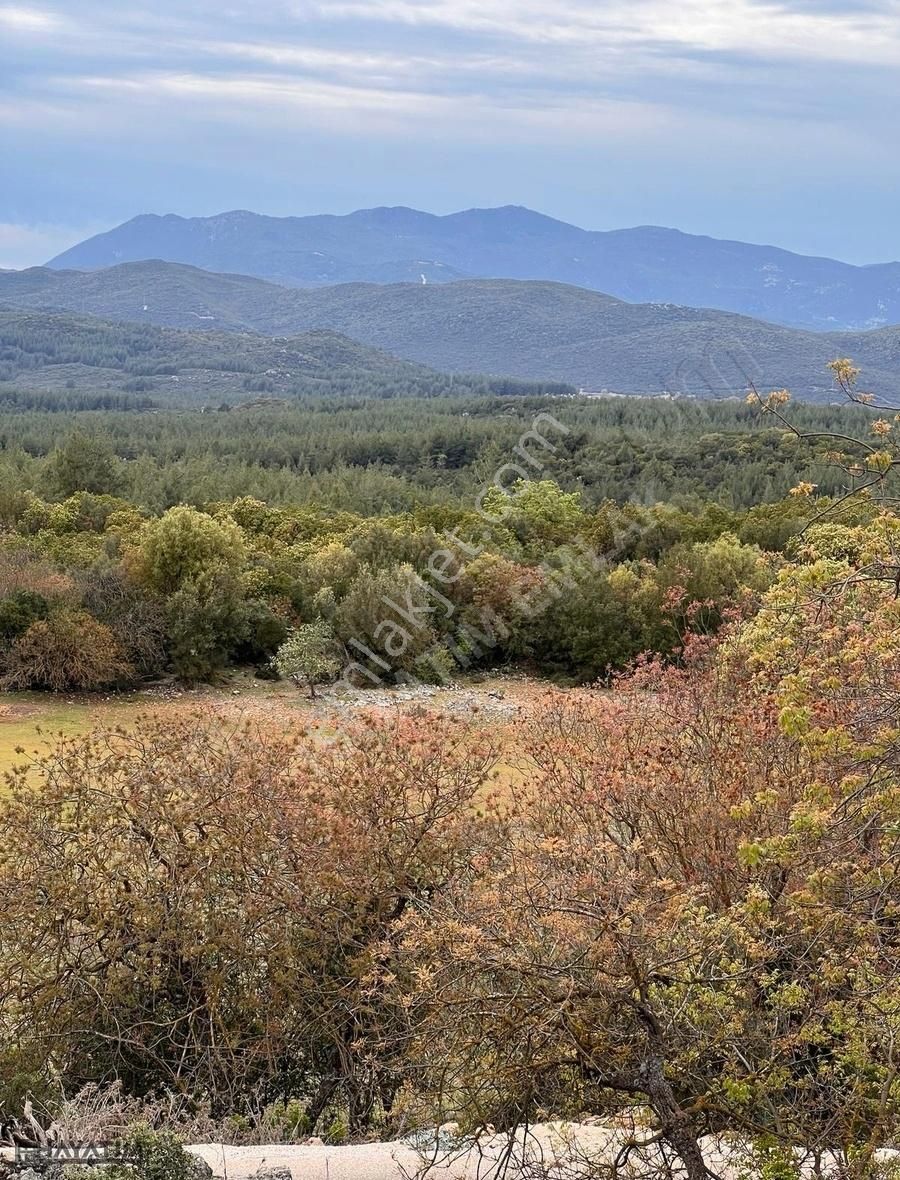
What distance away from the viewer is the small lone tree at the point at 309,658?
90.1 feet

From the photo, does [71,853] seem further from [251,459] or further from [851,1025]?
[251,459]

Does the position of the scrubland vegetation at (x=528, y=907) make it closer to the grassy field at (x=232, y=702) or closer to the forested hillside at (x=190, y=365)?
the grassy field at (x=232, y=702)

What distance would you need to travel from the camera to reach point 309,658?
27.5 metres

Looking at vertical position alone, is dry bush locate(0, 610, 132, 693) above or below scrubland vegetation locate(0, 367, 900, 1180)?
below

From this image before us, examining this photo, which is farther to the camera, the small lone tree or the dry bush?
the small lone tree

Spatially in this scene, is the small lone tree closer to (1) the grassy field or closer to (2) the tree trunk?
(1) the grassy field

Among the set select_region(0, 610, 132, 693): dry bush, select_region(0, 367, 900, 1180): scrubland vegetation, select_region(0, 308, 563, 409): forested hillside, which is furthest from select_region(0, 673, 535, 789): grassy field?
select_region(0, 308, 563, 409): forested hillside

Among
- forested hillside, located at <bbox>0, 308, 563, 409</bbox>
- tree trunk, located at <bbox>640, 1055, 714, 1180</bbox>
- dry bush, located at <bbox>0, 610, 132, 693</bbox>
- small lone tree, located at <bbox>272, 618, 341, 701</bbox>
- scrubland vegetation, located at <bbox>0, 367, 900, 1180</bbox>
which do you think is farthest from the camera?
forested hillside, located at <bbox>0, 308, 563, 409</bbox>

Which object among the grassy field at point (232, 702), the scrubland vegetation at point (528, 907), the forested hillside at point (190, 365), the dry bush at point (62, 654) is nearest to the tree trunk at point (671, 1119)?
the scrubland vegetation at point (528, 907)

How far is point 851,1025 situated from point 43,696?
894 inches

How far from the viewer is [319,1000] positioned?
29.7ft

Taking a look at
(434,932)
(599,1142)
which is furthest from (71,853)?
(599,1142)

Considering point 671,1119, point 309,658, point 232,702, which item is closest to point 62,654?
point 232,702

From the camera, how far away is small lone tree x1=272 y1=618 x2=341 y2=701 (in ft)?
90.1
